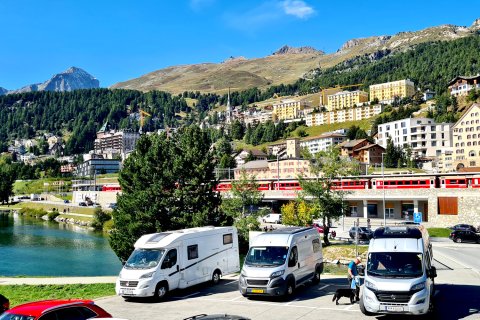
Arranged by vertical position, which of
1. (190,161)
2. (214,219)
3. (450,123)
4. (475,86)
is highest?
(475,86)

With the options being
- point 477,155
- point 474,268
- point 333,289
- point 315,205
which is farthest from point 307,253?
point 477,155

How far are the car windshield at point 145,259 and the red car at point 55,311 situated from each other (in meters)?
7.95

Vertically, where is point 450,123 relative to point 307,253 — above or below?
above

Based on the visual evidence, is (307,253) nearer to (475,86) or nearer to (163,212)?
(163,212)

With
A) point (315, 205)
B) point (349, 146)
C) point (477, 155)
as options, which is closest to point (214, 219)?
point (315, 205)

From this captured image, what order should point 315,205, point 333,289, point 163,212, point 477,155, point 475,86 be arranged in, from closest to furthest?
point 333,289 < point 163,212 < point 315,205 < point 477,155 < point 475,86

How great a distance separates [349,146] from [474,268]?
140428mm

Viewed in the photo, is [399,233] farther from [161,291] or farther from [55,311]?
[55,311]

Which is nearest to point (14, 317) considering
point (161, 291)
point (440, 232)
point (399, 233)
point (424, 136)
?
point (161, 291)

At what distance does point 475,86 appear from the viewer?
19275 cm

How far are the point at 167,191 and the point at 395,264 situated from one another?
2872cm

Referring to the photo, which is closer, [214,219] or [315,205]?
[214,219]

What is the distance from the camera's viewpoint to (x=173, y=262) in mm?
20422

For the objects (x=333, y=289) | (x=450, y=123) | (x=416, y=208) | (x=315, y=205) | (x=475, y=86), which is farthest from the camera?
(x=475, y=86)
